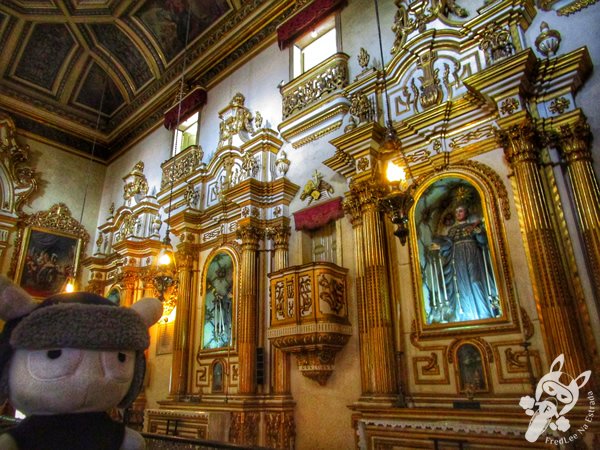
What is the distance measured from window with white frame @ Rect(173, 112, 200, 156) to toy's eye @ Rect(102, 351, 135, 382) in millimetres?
8942

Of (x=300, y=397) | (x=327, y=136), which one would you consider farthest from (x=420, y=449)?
(x=327, y=136)

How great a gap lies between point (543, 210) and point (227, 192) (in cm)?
503

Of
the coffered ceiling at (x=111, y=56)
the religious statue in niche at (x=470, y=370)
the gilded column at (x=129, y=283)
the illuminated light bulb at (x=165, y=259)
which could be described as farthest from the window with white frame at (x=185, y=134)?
the religious statue in niche at (x=470, y=370)

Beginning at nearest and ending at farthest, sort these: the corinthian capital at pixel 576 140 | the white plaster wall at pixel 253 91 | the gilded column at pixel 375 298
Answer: the corinthian capital at pixel 576 140
the gilded column at pixel 375 298
the white plaster wall at pixel 253 91

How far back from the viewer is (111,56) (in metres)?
12.0

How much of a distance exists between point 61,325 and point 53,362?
0.15 m

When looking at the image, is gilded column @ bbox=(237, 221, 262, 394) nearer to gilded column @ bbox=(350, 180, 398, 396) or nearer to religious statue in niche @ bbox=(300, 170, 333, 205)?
religious statue in niche @ bbox=(300, 170, 333, 205)

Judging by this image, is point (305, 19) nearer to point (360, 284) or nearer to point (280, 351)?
point (360, 284)

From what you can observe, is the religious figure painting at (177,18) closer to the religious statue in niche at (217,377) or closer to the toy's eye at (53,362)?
the religious statue in niche at (217,377)

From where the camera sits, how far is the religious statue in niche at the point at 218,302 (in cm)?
738

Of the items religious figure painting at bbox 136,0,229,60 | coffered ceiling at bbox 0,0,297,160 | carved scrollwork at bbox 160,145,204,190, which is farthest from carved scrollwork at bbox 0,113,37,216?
religious figure painting at bbox 136,0,229,60

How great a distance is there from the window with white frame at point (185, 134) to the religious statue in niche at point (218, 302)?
12.8 feet

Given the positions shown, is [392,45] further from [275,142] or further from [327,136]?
[275,142]

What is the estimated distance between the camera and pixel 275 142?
305 inches
